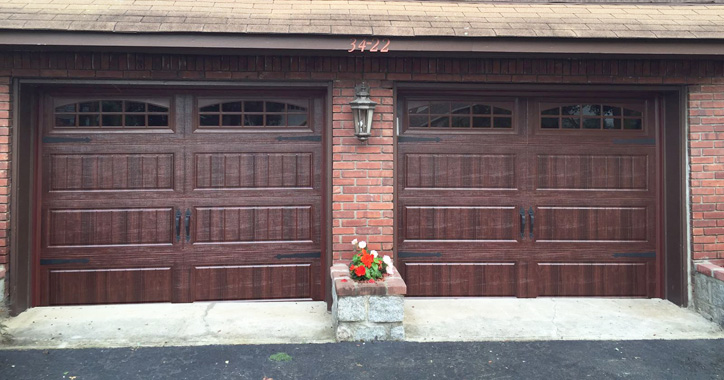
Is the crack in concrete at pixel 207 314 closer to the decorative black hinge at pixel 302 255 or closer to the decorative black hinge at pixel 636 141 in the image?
the decorative black hinge at pixel 302 255

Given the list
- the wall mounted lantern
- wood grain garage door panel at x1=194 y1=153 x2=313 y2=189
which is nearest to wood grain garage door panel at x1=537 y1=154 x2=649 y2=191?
the wall mounted lantern

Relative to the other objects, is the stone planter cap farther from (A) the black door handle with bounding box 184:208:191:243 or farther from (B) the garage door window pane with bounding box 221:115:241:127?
(B) the garage door window pane with bounding box 221:115:241:127

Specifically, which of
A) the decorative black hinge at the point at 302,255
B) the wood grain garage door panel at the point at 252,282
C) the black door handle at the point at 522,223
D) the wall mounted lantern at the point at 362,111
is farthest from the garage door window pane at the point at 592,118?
the wood grain garage door panel at the point at 252,282

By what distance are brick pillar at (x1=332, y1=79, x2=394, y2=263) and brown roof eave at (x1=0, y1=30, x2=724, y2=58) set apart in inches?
19.9

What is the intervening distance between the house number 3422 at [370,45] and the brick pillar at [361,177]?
0.51 meters

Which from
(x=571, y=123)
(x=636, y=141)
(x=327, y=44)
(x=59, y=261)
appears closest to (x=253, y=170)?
(x=327, y=44)

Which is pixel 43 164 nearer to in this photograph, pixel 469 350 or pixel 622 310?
pixel 469 350

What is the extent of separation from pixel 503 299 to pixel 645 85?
2600 millimetres

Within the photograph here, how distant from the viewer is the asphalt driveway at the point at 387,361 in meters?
3.26

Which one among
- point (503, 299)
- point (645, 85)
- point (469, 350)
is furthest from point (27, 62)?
point (645, 85)

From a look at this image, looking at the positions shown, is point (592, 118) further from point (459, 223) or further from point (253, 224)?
point (253, 224)

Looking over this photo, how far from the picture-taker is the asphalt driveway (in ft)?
10.7

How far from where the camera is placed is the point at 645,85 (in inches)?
183

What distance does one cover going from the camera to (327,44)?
13.3ft
